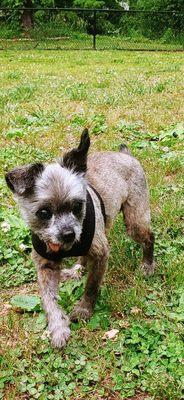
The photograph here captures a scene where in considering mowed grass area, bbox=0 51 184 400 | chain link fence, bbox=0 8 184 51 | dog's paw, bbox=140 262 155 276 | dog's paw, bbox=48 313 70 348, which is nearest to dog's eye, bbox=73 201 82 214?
dog's paw, bbox=48 313 70 348

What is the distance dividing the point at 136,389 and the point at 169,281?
1300mm

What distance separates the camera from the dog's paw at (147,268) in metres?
4.91

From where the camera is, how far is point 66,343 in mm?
4023

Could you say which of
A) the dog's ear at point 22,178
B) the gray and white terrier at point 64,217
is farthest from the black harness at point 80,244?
the dog's ear at point 22,178

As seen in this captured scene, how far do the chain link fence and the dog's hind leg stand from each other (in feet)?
82.3

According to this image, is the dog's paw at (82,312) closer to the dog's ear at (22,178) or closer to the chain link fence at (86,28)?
the dog's ear at (22,178)

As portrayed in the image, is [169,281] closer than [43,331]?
No

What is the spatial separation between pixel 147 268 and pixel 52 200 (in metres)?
1.59

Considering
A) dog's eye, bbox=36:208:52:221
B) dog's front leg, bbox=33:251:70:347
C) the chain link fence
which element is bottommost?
the chain link fence

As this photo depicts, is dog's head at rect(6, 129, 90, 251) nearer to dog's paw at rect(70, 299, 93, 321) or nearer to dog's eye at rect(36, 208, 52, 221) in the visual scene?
dog's eye at rect(36, 208, 52, 221)

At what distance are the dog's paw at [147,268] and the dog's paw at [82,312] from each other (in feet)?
2.44

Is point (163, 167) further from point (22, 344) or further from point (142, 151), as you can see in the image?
point (22, 344)

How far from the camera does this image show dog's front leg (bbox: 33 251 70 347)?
396 cm

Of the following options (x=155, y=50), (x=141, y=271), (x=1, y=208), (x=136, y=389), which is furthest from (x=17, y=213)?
Result: (x=155, y=50)
